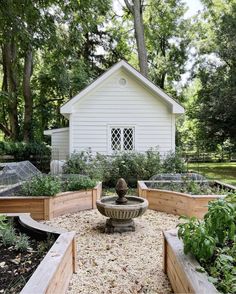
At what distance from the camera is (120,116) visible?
12.4 metres

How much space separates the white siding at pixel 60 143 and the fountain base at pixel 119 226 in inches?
349

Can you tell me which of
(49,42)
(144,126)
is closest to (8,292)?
(49,42)

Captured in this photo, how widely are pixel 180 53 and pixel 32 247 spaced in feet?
81.2

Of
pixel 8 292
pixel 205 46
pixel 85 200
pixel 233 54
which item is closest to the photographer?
pixel 8 292

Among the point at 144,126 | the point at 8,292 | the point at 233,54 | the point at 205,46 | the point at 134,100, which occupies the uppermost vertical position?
the point at 205,46

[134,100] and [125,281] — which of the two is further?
[134,100]

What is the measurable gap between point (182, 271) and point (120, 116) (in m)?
9.92

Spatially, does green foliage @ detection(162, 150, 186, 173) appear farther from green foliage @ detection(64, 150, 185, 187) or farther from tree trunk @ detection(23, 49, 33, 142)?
tree trunk @ detection(23, 49, 33, 142)

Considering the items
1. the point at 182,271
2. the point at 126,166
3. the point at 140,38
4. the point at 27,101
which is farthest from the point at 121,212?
the point at 140,38

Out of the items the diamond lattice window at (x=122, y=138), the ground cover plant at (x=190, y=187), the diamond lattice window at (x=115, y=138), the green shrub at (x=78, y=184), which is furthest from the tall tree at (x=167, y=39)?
the green shrub at (x=78, y=184)

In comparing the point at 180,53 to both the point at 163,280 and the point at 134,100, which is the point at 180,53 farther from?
the point at 163,280

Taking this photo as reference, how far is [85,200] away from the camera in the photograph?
7.35 metres

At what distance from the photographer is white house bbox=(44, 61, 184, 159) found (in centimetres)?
1222

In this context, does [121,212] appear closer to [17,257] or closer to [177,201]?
[177,201]
